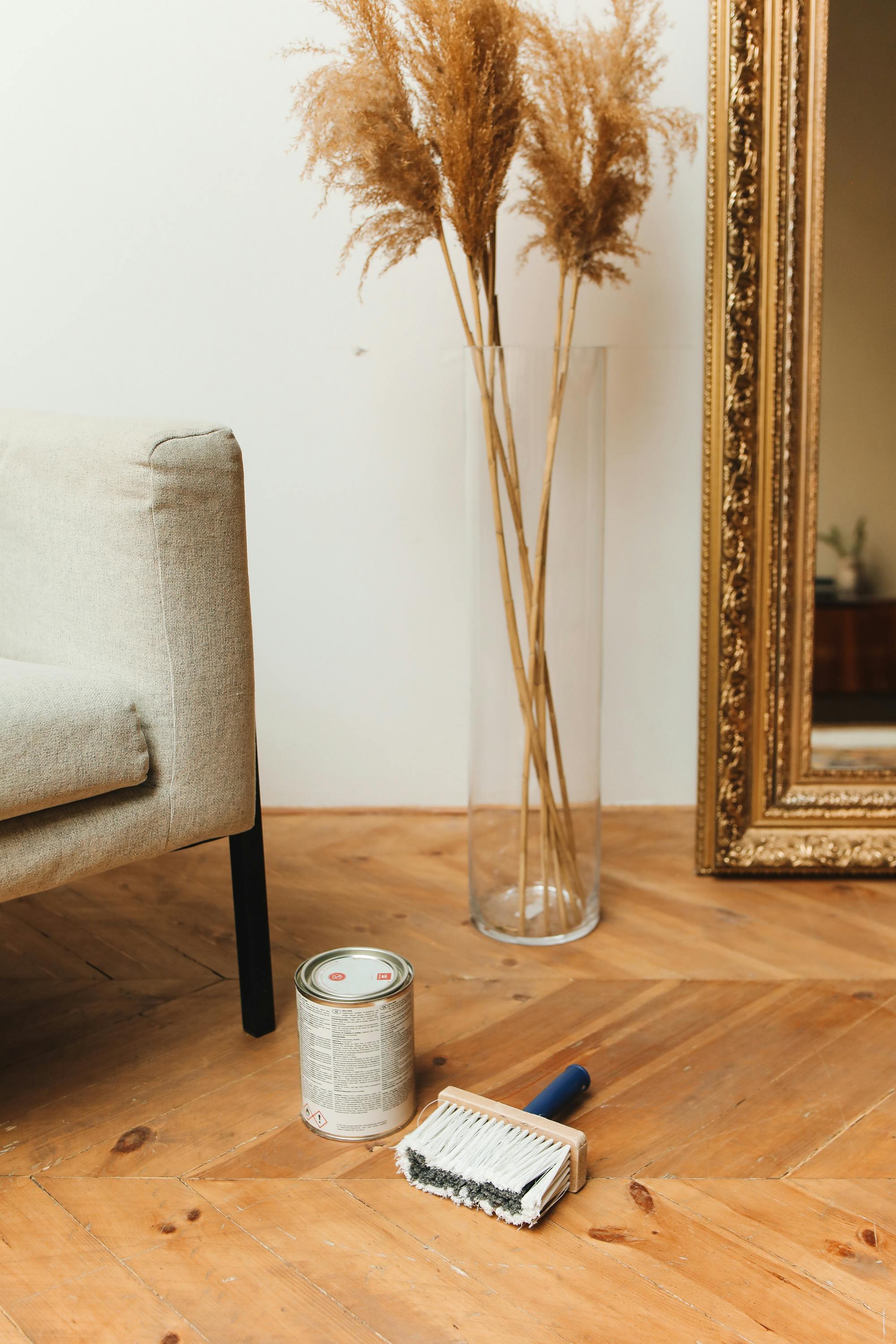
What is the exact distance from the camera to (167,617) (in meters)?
1.15

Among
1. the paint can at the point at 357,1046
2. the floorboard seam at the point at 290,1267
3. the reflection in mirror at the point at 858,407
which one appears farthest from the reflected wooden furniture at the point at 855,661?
the floorboard seam at the point at 290,1267

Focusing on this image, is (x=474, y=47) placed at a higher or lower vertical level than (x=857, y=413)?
higher

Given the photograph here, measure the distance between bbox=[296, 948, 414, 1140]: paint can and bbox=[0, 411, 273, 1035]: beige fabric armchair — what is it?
209 mm

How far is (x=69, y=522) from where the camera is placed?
3.99 feet

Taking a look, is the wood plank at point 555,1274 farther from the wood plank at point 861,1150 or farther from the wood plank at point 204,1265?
the wood plank at point 861,1150

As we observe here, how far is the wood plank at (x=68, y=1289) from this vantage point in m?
0.90

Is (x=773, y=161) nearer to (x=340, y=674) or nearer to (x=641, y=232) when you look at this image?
(x=641, y=232)

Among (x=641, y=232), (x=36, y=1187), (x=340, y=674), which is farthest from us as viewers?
(x=340, y=674)

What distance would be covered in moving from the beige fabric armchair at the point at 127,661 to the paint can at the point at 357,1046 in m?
0.21

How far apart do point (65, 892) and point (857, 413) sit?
134 centimetres

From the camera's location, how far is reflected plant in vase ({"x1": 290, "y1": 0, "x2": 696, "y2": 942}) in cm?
138

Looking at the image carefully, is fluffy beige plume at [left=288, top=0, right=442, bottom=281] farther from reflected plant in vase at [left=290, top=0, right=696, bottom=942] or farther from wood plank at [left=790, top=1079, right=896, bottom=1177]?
wood plank at [left=790, top=1079, right=896, bottom=1177]

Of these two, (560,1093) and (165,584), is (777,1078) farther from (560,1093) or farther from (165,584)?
(165,584)

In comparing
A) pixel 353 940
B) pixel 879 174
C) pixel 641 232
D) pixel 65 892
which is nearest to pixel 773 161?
pixel 879 174
